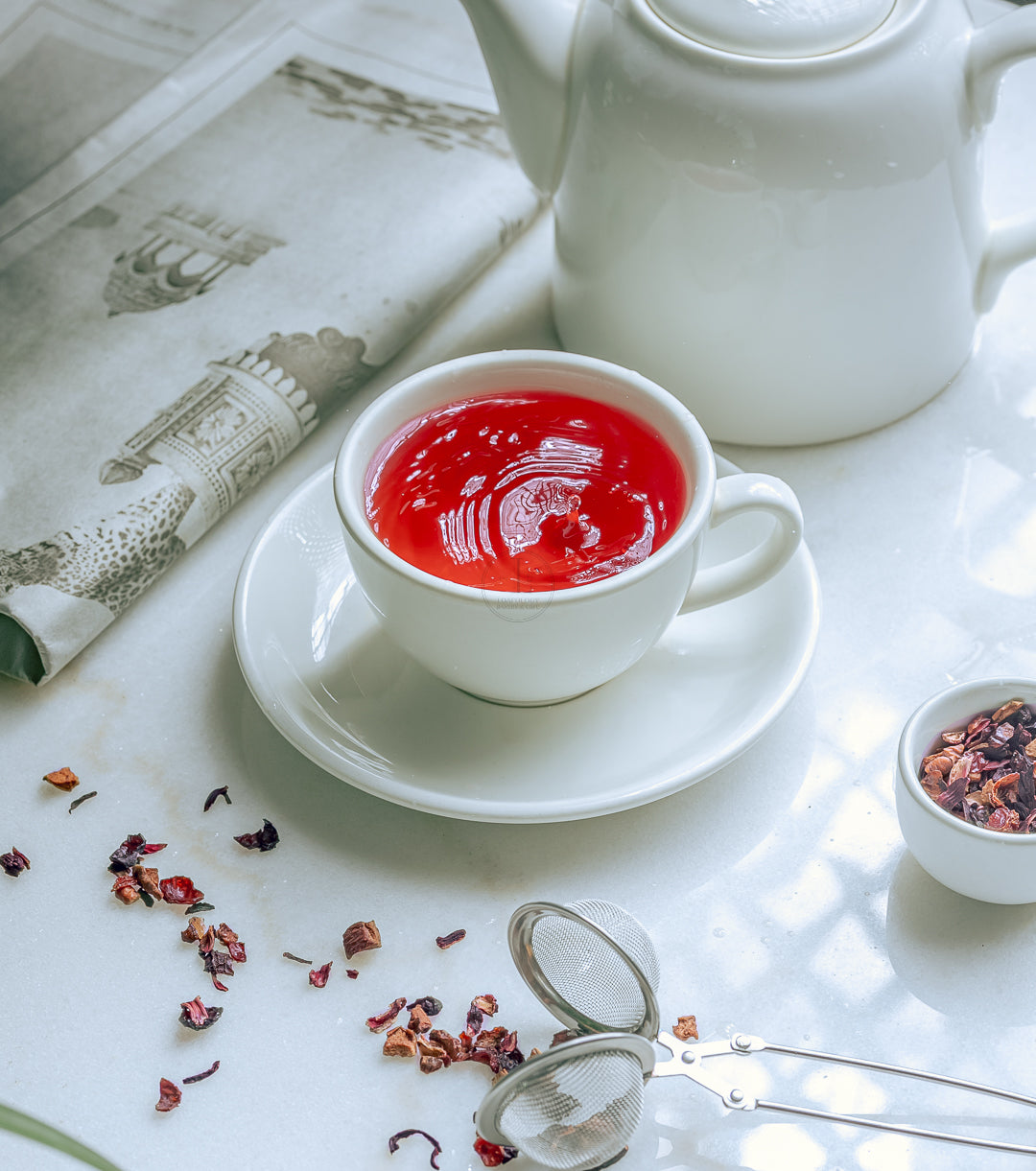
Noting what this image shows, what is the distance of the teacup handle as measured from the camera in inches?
21.1

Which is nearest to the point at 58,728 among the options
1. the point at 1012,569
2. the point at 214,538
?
the point at 214,538

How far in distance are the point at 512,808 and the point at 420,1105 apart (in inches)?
4.5

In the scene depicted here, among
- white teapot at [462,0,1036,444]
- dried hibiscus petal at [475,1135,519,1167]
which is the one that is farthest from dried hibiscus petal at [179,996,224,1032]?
white teapot at [462,0,1036,444]

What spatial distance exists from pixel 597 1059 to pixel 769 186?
0.39m

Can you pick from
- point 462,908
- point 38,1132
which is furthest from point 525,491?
point 38,1132

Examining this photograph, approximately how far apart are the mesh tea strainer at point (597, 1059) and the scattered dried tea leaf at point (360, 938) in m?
0.07

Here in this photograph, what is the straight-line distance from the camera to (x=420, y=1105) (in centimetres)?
47

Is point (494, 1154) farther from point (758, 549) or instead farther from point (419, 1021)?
point (758, 549)

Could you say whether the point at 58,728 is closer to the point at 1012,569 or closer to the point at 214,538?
the point at 214,538

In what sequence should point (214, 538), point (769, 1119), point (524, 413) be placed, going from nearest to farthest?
point (769, 1119) → point (524, 413) → point (214, 538)

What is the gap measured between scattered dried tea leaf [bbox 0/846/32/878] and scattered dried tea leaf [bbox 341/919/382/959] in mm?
145

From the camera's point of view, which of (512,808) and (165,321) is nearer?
(512,808)

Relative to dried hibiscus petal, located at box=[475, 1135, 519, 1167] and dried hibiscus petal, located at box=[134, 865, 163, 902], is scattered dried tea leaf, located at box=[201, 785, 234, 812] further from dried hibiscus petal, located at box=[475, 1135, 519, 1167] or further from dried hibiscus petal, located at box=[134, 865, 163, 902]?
dried hibiscus petal, located at box=[475, 1135, 519, 1167]

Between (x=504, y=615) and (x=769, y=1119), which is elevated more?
(x=504, y=615)
